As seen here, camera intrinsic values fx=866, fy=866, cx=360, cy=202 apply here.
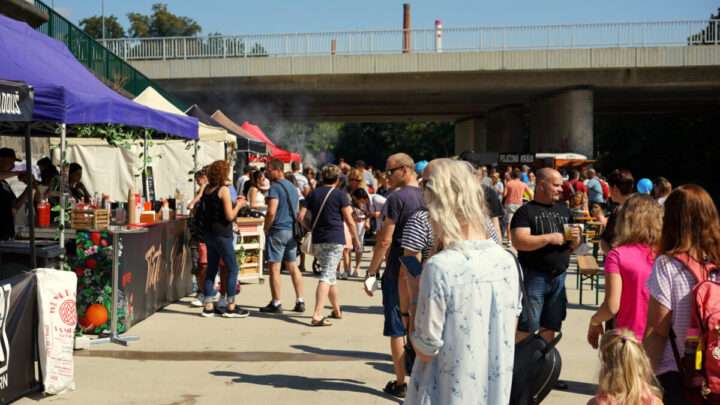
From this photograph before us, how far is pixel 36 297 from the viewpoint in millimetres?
6711

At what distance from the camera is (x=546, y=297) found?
640cm

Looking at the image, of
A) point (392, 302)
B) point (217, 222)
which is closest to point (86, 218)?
point (217, 222)

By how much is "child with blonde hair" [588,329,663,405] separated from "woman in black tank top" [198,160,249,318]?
6.80m

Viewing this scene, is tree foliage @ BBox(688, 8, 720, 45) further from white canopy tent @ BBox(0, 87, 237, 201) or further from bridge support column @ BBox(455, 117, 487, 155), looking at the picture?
white canopy tent @ BBox(0, 87, 237, 201)

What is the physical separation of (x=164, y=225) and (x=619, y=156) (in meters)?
53.9

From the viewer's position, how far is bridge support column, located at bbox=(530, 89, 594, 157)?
3753 centimetres

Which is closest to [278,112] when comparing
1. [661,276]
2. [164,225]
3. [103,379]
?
[164,225]

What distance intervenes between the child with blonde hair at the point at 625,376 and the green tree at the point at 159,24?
106 meters

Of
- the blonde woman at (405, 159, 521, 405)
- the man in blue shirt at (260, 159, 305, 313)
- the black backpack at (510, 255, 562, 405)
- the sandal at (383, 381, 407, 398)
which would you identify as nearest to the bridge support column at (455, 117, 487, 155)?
the man in blue shirt at (260, 159, 305, 313)

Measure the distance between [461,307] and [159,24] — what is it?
108782 millimetres

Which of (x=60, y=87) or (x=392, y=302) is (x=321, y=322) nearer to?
(x=392, y=302)

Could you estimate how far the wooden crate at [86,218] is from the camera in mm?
8836

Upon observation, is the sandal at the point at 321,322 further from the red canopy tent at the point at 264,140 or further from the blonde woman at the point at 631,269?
the red canopy tent at the point at 264,140

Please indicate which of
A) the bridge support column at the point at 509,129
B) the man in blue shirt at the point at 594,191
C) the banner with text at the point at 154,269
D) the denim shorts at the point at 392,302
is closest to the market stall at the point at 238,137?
the banner with text at the point at 154,269
